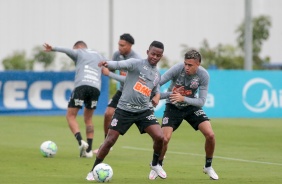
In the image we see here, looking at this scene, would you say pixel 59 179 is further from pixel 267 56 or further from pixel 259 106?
pixel 267 56

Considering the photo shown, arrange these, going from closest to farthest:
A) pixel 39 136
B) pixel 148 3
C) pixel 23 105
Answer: pixel 39 136 → pixel 23 105 → pixel 148 3

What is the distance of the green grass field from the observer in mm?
15336

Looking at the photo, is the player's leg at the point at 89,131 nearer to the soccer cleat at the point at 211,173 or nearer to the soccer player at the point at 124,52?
the soccer player at the point at 124,52

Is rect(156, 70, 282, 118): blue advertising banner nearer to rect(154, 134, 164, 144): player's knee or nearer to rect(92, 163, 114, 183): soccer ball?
rect(154, 134, 164, 144): player's knee

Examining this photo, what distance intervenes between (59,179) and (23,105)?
18.2 m

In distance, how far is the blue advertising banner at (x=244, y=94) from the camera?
112ft

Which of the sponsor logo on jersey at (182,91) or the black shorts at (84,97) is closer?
the sponsor logo on jersey at (182,91)

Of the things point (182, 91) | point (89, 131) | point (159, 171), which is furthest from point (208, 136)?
point (89, 131)

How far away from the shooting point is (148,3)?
2201 inches

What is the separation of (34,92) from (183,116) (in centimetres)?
1796

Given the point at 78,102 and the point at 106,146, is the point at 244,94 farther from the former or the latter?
the point at 106,146

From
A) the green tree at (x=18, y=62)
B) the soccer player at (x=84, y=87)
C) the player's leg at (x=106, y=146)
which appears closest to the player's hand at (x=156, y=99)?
the player's leg at (x=106, y=146)

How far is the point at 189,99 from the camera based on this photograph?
15.1 m

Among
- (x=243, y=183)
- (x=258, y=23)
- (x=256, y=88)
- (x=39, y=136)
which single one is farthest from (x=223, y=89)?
(x=258, y=23)
